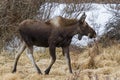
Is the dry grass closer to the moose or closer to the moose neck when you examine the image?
the moose

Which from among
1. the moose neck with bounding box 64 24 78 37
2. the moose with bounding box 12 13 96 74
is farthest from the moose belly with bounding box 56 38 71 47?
the moose neck with bounding box 64 24 78 37

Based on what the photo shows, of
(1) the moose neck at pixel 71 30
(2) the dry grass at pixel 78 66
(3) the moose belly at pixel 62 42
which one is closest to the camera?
(2) the dry grass at pixel 78 66

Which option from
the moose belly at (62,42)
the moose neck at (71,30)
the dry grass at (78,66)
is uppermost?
the moose neck at (71,30)

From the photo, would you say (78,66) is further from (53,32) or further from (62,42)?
(53,32)

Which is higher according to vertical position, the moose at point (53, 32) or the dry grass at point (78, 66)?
the moose at point (53, 32)

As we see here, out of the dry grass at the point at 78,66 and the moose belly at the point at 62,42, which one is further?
the moose belly at the point at 62,42

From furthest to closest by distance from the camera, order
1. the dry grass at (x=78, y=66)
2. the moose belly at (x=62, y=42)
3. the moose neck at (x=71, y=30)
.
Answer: the moose neck at (x=71, y=30) → the moose belly at (x=62, y=42) → the dry grass at (x=78, y=66)

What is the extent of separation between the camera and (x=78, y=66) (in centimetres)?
1250

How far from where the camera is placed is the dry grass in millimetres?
10422

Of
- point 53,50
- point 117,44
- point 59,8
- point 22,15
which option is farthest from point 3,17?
point 53,50

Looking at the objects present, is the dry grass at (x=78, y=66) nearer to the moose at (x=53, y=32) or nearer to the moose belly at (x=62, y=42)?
the moose at (x=53, y=32)

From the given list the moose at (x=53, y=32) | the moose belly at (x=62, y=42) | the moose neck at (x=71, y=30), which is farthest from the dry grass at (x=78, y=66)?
the moose neck at (x=71, y=30)

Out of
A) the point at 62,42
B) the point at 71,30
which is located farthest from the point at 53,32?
the point at 71,30

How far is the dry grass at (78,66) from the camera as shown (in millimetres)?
10422
